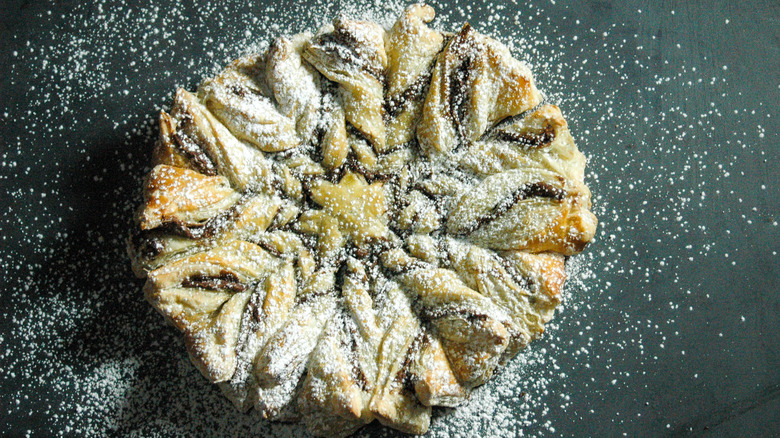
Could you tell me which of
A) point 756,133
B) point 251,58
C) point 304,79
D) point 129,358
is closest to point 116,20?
point 251,58

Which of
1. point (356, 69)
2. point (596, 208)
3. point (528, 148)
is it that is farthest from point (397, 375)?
point (596, 208)

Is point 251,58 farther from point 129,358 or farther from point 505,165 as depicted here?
point 129,358

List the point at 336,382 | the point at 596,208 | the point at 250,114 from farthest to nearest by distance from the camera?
1. the point at 596,208
2. the point at 250,114
3. the point at 336,382

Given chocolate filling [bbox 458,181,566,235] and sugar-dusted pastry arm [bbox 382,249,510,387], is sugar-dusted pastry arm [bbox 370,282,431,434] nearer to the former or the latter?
sugar-dusted pastry arm [bbox 382,249,510,387]

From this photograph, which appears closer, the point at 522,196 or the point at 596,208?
the point at 522,196

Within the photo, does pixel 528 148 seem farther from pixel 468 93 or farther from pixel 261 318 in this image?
pixel 261 318

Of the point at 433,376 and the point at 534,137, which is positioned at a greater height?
the point at 534,137

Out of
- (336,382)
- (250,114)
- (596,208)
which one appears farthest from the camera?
(596,208)
